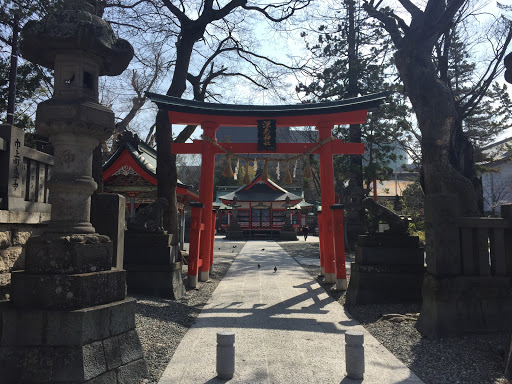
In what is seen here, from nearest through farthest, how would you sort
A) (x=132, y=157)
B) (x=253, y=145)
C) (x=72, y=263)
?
(x=72, y=263) → (x=253, y=145) → (x=132, y=157)

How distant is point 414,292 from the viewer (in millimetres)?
6559

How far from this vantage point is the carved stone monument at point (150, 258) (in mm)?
7074

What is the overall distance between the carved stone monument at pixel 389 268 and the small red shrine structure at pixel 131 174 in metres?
9.65

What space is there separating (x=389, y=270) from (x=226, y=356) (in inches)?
168

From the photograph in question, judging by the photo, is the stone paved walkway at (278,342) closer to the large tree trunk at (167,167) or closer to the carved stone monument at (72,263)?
the carved stone monument at (72,263)

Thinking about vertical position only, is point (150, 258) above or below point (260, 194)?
below

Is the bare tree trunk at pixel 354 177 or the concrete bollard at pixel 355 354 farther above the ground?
the bare tree trunk at pixel 354 177

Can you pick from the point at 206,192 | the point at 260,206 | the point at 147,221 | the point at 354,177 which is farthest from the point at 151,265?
the point at 260,206

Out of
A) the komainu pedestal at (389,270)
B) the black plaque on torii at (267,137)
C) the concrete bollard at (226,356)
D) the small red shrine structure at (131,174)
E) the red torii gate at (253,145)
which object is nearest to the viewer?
the concrete bollard at (226,356)

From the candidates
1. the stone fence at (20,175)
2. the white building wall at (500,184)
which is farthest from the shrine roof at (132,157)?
the white building wall at (500,184)

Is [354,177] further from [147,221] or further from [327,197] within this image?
[147,221]

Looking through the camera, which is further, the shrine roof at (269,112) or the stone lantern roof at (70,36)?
the shrine roof at (269,112)

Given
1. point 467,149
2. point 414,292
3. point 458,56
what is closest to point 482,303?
Answer: point 414,292

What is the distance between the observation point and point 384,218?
280 inches
